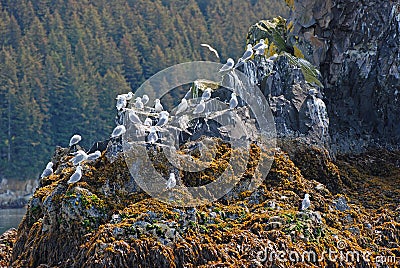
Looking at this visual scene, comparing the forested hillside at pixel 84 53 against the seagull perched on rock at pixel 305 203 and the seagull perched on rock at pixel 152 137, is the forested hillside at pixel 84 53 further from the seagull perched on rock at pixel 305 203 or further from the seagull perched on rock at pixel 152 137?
the seagull perched on rock at pixel 305 203

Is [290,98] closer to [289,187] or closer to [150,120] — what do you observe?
[289,187]

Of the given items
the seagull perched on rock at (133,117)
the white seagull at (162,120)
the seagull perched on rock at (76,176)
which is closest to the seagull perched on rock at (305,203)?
the white seagull at (162,120)

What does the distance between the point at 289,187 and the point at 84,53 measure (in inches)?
2379

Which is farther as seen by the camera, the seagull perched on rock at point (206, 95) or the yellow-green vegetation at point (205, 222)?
the seagull perched on rock at point (206, 95)

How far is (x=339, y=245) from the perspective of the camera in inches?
647

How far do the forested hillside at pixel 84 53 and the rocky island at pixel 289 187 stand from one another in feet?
136

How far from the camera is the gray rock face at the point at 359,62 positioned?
22359 mm

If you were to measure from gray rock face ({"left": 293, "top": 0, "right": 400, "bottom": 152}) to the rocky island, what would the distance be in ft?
0.09

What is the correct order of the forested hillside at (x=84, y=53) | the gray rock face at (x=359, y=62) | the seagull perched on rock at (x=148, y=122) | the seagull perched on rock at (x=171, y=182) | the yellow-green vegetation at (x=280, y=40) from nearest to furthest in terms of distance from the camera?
the seagull perched on rock at (x=171, y=182), the seagull perched on rock at (x=148, y=122), the yellow-green vegetation at (x=280, y=40), the gray rock face at (x=359, y=62), the forested hillside at (x=84, y=53)

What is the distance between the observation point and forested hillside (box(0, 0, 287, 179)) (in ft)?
211

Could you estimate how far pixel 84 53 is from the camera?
76.7 meters

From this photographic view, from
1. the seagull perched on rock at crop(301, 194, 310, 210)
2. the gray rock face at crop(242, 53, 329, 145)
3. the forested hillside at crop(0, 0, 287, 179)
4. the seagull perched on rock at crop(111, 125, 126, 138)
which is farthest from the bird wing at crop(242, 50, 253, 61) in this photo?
the forested hillside at crop(0, 0, 287, 179)

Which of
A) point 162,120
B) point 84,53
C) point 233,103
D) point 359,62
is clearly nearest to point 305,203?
point 233,103

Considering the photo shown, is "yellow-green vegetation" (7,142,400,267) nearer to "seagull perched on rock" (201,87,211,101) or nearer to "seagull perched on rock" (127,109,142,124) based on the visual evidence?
"seagull perched on rock" (127,109,142,124)
